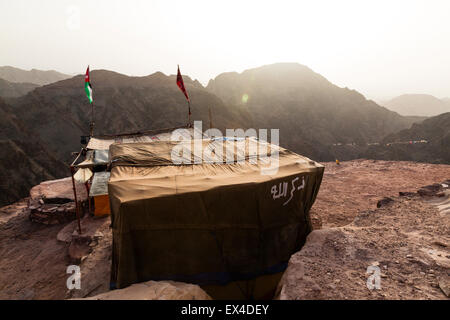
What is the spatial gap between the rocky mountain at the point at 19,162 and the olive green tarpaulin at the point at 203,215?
2377 cm

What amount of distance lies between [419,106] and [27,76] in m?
232

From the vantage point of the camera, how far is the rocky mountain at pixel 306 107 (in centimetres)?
5338

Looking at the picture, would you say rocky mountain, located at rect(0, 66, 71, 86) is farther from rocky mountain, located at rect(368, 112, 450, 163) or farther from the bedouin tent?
rocky mountain, located at rect(368, 112, 450, 163)

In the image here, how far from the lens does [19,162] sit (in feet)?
80.6

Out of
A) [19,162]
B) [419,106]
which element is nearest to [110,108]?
[19,162]

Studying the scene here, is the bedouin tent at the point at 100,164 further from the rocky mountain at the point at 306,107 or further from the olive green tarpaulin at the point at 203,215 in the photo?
the rocky mountain at the point at 306,107

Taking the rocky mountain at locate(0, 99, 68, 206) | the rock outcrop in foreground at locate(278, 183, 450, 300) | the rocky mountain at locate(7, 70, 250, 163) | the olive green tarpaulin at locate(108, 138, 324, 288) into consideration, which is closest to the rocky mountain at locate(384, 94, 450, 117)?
the rocky mountain at locate(7, 70, 250, 163)

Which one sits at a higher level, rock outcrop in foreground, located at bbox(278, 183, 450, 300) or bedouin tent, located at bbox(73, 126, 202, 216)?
bedouin tent, located at bbox(73, 126, 202, 216)

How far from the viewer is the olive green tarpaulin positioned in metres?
4.79

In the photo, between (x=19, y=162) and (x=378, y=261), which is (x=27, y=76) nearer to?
(x=19, y=162)

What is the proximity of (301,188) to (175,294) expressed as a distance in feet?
13.3

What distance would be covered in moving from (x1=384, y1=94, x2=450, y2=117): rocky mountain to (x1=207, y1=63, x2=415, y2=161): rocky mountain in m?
114

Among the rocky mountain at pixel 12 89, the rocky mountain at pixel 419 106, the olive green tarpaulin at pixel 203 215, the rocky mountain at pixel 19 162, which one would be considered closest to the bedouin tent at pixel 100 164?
the olive green tarpaulin at pixel 203 215

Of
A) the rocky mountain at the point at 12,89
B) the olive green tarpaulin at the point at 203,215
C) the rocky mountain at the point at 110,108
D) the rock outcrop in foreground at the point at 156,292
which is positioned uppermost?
the rocky mountain at the point at 12,89
